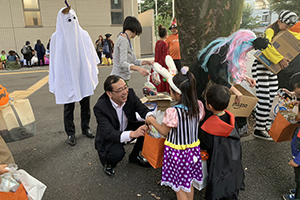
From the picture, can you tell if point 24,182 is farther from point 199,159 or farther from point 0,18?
point 0,18

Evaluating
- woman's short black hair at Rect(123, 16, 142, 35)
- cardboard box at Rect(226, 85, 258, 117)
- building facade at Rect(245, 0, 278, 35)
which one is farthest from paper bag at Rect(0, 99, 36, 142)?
building facade at Rect(245, 0, 278, 35)

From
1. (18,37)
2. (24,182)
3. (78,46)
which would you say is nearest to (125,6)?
(18,37)

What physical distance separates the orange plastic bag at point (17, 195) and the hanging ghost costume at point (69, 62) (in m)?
1.85

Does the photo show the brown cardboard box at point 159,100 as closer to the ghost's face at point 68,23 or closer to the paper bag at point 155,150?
the paper bag at point 155,150

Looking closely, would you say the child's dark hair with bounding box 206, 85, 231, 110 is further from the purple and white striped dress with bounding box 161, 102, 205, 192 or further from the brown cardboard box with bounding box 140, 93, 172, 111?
the brown cardboard box with bounding box 140, 93, 172, 111

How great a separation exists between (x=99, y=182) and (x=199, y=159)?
1.24m

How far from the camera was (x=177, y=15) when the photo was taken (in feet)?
9.48

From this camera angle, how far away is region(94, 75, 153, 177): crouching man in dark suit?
2.49m

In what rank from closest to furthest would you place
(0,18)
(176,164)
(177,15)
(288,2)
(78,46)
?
(176,164) → (177,15) → (78,46) → (0,18) → (288,2)

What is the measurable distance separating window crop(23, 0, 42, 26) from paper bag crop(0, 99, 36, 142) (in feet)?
50.5

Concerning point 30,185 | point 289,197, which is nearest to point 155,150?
point 30,185

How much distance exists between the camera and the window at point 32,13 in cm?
1515

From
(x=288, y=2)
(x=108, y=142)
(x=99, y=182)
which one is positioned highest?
Result: (x=288, y=2)

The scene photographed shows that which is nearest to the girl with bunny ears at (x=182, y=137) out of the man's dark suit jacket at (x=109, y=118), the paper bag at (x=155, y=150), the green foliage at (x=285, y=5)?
the paper bag at (x=155, y=150)
